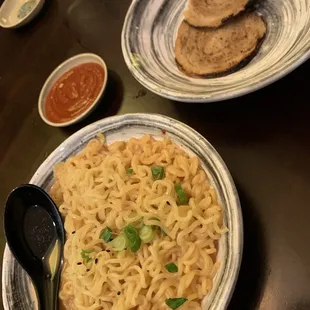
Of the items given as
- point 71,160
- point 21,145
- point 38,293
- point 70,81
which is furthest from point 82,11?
point 38,293

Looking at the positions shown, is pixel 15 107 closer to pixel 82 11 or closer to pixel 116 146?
pixel 82 11

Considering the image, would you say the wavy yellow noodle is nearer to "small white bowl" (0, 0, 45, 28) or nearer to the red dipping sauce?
the red dipping sauce

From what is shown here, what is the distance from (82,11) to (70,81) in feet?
2.71

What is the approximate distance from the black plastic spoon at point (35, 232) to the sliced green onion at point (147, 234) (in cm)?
57

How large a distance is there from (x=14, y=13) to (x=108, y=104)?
5.63ft

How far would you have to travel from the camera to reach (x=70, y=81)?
3.08m

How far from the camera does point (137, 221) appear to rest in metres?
2.15

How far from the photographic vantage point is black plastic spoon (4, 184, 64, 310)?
7.86 ft

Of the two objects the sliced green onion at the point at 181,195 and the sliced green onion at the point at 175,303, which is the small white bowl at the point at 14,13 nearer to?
the sliced green onion at the point at 181,195

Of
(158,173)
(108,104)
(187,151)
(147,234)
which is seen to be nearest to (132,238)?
(147,234)

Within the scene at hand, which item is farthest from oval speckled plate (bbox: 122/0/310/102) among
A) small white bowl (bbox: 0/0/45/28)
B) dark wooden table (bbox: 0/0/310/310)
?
small white bowl (bbox: 0/0/45/28)

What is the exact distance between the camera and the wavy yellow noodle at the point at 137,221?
201cm

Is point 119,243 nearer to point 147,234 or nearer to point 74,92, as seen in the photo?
point 147,234

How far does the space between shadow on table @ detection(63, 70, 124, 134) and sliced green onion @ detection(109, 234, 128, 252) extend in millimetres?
1034
